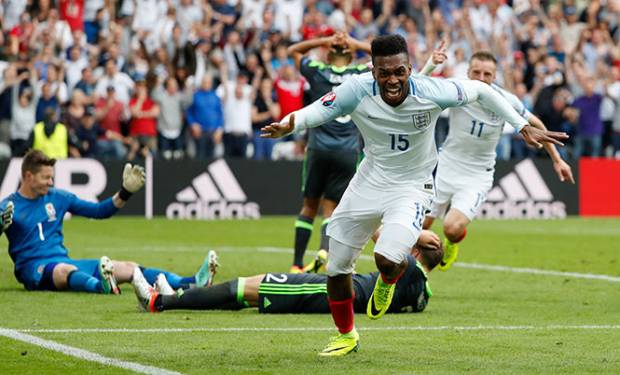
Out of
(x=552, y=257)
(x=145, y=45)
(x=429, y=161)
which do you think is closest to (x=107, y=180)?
(x=145, y=45)

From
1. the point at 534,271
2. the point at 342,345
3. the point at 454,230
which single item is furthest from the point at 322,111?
the point at 534,271

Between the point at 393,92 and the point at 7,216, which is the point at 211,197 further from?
the point at 393,92

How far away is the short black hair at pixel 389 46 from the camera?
821 cm

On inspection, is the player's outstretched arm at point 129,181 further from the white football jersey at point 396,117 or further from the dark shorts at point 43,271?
the white football jersey at point 396,117

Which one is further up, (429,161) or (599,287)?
(429,161)

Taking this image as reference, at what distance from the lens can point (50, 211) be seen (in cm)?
1212

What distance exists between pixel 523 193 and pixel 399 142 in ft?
63.6

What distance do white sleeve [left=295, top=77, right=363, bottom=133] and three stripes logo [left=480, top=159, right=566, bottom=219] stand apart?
19113mm

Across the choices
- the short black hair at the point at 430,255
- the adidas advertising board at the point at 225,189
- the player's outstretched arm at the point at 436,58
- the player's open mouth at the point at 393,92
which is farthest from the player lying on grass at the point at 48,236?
the adidas advertising board at the point at 225,189

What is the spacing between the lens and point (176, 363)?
782 cm

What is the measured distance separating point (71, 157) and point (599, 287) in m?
13.6

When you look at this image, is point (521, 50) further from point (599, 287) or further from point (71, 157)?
point (599, 287)

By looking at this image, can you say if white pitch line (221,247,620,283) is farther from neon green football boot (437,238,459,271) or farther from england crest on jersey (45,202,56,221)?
england crest on jersey (45,202,56,221)

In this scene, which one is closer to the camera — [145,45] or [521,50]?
[145,45]
